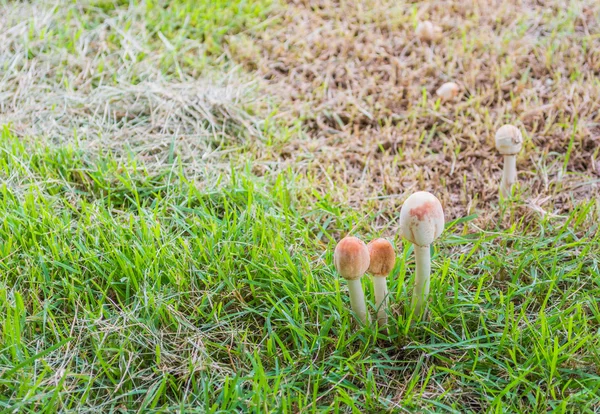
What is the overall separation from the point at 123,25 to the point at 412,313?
9.88 feet

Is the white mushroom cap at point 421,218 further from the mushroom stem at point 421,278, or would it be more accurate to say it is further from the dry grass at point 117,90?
the dry grass at point 117,90

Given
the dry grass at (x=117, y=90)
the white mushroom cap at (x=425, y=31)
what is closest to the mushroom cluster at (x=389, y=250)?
the dry grass at (x=117, y=90)

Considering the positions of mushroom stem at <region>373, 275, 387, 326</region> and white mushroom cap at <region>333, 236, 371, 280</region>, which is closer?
white mushroom cap at <region>333, 236, 371, 280</region>

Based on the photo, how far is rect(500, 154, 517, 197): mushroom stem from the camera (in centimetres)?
276

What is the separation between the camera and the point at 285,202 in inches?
108

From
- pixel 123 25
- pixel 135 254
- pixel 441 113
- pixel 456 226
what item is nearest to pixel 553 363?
pixel 456 226

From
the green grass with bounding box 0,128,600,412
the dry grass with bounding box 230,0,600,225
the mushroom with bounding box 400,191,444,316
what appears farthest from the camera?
the dry grass with bounding box 230,0,600,225

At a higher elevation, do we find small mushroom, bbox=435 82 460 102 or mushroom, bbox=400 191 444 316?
mushroom, bbox=400 191 444 316

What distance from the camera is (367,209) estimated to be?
111 inches

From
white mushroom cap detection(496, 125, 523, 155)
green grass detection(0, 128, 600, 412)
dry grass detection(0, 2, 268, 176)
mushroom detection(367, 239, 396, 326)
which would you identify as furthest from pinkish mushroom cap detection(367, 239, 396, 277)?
dry grass detection(0, 2, 268, 176)

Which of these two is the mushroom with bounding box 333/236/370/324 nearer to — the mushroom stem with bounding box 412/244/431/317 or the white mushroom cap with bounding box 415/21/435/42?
the mushroom stem with bounding box 412/244/431/317

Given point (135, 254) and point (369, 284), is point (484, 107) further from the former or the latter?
point (135, 254)

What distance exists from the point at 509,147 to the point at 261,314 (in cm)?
132

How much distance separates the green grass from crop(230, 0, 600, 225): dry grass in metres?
0.32
